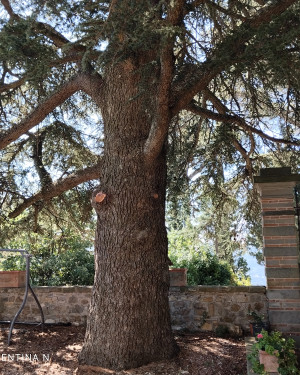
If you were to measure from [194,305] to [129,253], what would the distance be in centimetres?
219

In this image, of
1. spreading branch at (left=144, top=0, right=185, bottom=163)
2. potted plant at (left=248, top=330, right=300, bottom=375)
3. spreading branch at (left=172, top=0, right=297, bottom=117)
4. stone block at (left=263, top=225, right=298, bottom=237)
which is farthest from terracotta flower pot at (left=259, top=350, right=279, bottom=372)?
spreading branch at (left=172, top=0, right=297, bottom=117)

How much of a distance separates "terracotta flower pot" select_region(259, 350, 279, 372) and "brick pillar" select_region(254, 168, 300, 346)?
3.75ft

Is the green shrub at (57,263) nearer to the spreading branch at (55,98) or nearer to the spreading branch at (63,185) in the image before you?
the spreading branch at (63,185)

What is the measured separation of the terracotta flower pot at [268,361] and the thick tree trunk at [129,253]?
4.39 ft

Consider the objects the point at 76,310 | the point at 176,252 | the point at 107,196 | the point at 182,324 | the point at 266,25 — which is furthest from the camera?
the point at 176,252

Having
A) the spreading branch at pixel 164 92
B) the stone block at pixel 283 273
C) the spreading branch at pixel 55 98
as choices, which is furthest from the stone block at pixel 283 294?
the spreading branch at pixel 55 98

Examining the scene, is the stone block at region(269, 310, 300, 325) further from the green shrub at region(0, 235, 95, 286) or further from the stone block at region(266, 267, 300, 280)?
the green shrub at region(0, 235, 95, 286)

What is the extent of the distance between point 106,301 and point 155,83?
8.70 feet

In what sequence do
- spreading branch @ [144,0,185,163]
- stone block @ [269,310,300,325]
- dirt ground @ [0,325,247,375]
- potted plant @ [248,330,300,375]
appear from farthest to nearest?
stone block @ [269,310,300,325], dirt ground @ [0,325,247,375], spreading branch @ [144,0,185,163], potted plant @ [248,330,300,375]

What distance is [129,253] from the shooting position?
4.91 metres

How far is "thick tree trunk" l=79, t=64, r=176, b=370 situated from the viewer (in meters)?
4.74

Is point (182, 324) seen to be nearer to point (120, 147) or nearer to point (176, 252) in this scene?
point (120, 147)

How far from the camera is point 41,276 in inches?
333

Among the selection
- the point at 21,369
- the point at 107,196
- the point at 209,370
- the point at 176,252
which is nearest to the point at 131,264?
the point at 107,196
